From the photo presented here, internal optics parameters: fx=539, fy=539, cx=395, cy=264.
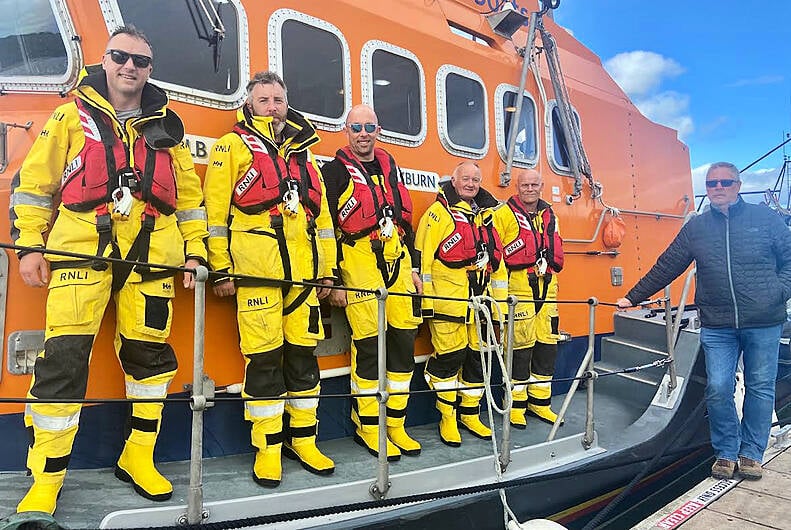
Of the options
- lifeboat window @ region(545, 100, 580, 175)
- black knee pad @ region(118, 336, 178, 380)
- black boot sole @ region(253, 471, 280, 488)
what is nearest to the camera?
black knee pad @ region(118, 336, 178, 380)

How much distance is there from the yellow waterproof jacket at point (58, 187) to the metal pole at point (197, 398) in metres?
0.49

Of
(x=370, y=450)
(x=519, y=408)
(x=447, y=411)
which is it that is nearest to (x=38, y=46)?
(x=370, y=450)

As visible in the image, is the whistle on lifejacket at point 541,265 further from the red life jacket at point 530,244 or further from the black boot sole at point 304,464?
the black boot sole at point 304,464

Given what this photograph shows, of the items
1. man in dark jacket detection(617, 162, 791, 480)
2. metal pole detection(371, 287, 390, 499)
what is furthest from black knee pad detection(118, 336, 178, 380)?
man in dark jacket detection(617, 162, 791, 480)

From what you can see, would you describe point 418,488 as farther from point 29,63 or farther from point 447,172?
point 29,63

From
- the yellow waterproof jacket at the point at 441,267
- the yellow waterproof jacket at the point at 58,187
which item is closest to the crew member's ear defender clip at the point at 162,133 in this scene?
the yellow waterproof jacket at the point at 58,187

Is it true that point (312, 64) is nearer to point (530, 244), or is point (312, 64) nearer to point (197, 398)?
point (530, 244)

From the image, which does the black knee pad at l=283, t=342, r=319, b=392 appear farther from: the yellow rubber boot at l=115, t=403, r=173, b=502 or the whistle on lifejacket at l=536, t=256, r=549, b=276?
the whistle on lifejacket at l=536, t=256, r=549, b=276

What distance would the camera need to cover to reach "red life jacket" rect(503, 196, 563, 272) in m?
3.68

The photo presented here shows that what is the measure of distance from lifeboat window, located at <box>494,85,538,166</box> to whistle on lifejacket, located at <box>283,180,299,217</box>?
205 cm

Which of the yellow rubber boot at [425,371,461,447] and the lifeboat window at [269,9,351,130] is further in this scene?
the yellow rubber boot at [425,371,461,447]

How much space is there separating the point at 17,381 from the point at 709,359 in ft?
12.7

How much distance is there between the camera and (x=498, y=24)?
13.6 feet

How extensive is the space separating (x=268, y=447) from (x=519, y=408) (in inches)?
74.5
